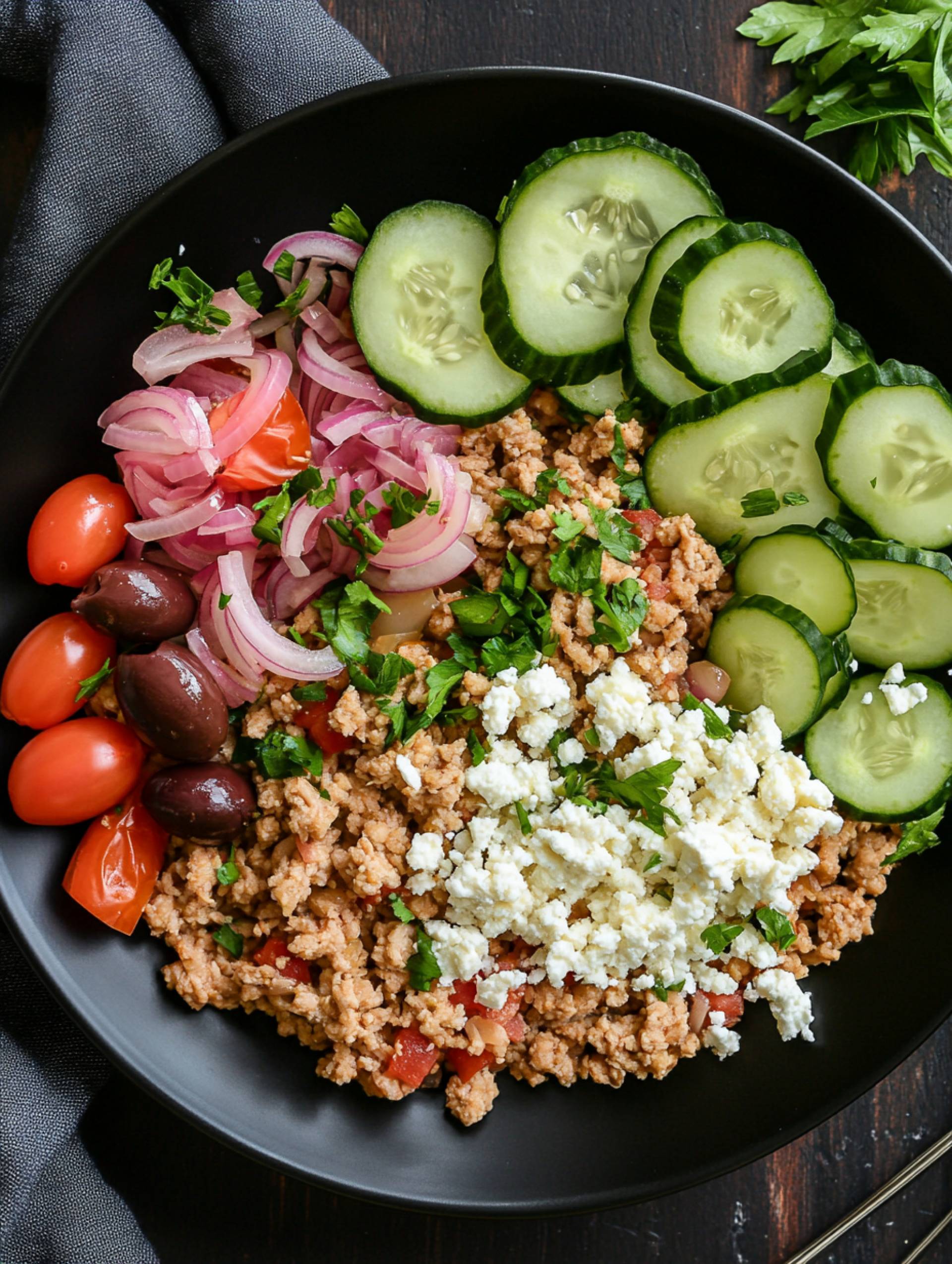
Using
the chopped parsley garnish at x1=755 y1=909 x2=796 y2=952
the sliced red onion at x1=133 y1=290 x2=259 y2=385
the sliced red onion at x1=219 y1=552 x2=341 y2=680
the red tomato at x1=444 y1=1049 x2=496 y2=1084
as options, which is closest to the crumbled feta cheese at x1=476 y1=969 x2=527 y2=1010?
the red tomato at x1=444 y1=1049 x2=496 y2=1084

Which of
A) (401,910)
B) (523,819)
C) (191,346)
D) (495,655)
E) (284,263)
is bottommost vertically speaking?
(401,910)

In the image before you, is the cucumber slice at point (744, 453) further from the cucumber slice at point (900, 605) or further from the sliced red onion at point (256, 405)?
the sliced red onion at point (256, 405)

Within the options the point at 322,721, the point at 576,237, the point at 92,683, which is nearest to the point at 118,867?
the point at 92,683

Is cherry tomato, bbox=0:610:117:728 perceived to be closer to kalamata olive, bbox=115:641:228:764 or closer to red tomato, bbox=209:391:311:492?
kalamata olive, bbox=115:641:228:764

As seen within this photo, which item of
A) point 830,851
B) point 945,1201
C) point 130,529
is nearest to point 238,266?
point 130,529

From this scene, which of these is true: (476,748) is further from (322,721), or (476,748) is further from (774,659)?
(774,659)
